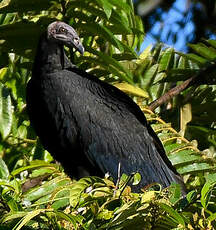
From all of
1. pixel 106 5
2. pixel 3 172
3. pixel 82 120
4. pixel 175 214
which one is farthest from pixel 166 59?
pixel 175 214

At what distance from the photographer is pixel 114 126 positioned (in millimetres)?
6078

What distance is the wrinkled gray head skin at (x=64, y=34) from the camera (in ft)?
18.9

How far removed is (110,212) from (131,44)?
3030 millimetres

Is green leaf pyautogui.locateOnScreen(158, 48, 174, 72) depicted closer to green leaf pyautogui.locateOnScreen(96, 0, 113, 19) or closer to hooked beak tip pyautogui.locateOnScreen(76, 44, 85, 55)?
hooked beak tip pyautogui.locateOnScreen(76, 44, 85, 55)

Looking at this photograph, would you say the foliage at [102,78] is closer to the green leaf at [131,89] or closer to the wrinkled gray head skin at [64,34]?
the green leaf at [131,89]

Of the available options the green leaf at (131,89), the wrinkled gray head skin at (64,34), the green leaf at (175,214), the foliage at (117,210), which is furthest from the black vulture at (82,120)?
the green leaf at (175,214)

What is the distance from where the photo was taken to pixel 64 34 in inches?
229

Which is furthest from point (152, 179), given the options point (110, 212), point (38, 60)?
point (110, 212)

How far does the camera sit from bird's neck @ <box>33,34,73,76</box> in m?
5.91

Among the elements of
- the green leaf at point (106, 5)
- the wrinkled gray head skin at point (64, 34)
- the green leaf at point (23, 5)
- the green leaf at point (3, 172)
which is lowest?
the green leaf at point (3, 172)

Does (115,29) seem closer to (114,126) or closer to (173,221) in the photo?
(114,126)

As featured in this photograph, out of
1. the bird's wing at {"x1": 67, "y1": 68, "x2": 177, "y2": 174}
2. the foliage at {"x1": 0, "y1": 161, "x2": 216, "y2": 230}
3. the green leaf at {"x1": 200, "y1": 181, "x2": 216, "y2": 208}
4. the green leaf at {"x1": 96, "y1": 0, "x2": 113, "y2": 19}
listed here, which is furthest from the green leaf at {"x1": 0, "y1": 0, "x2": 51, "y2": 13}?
the green leaf at {"x1": 200, "y1": 181, "x2": 216, "y2": 208}

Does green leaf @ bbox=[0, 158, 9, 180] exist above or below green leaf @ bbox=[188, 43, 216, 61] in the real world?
below

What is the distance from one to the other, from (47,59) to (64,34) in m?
0.24
